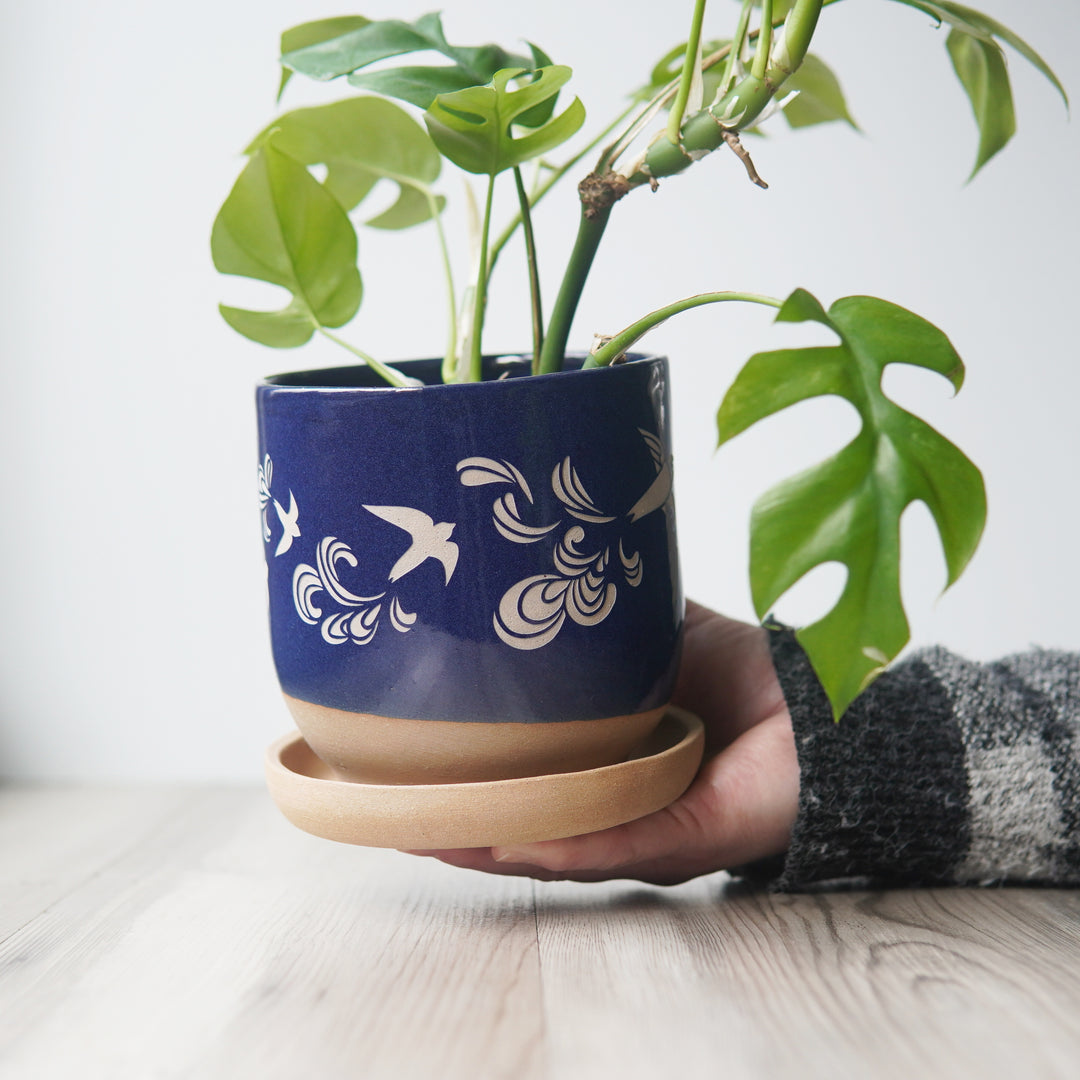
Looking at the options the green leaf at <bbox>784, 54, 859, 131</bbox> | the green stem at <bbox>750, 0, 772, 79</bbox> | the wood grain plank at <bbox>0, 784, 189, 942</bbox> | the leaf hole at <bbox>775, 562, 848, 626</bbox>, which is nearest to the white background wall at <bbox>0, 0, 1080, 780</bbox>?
the leaf hole at <bbox>775, 562, 848, 626</bbox>

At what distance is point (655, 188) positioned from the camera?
0.46 meters

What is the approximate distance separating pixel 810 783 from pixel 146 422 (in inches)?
28.7

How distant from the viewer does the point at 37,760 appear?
997 millimetres

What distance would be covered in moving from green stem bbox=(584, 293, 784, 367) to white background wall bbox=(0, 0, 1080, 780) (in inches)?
20.3

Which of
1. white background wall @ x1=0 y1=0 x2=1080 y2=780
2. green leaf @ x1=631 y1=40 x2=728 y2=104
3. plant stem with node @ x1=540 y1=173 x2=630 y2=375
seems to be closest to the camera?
plant stem with node @ x1=540 y1=173 x2=630 y2=375

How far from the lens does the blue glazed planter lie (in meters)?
0.43

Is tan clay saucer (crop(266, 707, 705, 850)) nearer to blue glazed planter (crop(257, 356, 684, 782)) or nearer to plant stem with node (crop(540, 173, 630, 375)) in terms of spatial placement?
blue glazed planter (crop(257, 356, 684, 782))

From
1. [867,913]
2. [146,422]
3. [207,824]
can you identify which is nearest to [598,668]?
[867,913]

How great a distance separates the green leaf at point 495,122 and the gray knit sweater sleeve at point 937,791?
0.30 m

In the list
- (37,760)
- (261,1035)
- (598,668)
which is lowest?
(37,760)

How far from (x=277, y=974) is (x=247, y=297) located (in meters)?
0.68

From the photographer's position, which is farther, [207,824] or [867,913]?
[207,824]

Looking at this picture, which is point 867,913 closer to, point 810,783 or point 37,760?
point 810,783

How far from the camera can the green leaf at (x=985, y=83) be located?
55 centimetres
